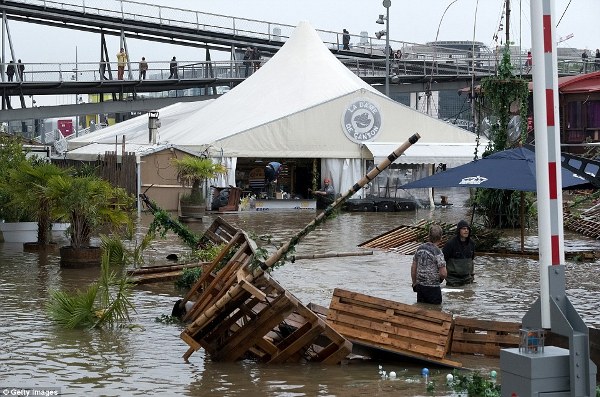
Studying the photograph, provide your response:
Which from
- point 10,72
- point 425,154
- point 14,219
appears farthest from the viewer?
point 10,72

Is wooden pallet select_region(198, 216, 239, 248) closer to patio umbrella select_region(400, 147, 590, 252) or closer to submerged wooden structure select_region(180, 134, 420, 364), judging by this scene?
patio umbrella select_region(400, 147, 590, 252)

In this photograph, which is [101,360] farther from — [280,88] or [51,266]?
[280,88]

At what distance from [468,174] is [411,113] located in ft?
67.7

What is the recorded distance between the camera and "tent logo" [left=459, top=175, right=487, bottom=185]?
877 inches

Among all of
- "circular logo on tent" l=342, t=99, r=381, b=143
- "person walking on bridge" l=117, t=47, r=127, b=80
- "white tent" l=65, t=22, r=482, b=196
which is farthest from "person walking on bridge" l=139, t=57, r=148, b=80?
"circular logo on tent" l=342, t=99, r=381, b=143

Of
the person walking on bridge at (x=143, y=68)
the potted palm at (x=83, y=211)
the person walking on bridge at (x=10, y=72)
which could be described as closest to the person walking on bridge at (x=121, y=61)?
the person walking on bridge at (x=143, y=68)

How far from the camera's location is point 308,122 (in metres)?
40.9

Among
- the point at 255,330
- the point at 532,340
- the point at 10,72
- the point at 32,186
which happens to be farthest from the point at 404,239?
the point at 10,72

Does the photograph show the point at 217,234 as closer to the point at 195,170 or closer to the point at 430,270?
the point at 430,270

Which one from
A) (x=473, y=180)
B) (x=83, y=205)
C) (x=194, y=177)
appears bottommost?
(x=83, y=205)

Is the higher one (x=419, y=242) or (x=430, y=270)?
(x=430, y=270)

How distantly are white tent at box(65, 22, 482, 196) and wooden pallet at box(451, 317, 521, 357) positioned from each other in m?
27.5

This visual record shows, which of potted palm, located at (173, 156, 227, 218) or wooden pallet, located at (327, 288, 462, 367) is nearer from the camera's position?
wooden pallet, located at (327, 288, 462, 367)

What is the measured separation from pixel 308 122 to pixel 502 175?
63.7ft
